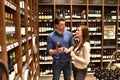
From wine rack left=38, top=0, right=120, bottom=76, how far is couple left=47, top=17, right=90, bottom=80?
8.28ft

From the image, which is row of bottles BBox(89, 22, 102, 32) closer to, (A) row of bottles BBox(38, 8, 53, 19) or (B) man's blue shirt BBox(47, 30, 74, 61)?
(A) row of bottles BBox(38, 8, 53, 19)

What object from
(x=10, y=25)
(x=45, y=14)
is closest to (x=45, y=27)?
(x=45, y=14)

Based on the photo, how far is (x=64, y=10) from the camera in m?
6.61

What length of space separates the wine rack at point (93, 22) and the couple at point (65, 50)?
2524 millimetres

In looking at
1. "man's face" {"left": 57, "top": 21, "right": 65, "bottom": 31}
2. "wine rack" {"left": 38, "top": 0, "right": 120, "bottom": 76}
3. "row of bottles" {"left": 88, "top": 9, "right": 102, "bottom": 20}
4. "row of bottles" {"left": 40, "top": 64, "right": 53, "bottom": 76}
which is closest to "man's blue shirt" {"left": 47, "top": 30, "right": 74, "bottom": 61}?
"man's face" {"left": 57, "top": 21, "right": 65, "bottom": 31}

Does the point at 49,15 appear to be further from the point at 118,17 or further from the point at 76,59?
the point at 76,59

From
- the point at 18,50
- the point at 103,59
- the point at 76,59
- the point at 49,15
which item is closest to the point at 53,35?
the point at 76,59

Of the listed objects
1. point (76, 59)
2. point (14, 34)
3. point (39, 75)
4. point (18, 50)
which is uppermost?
point (14, 34)

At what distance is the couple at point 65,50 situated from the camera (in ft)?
11.0

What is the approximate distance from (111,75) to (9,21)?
205 cm

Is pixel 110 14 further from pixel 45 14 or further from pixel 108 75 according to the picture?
pixel 108 75

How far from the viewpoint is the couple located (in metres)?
3.37

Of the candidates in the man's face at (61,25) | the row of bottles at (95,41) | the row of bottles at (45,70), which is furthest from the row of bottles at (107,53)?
the man's face at (61,25)

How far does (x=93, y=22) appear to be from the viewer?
6.60 metres
